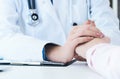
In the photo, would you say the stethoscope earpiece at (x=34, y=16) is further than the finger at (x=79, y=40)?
Yes

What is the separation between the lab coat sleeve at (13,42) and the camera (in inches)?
33.1

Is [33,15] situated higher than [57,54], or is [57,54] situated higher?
[33,15]

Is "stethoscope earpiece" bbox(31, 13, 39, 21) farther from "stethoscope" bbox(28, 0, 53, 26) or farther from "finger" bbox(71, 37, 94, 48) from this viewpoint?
"finger" bbox(71, 37, 94, 48)

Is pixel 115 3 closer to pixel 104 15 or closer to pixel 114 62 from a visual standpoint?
pixel 104 15

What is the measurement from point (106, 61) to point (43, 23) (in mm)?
598

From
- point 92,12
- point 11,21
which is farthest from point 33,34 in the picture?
point 92,12

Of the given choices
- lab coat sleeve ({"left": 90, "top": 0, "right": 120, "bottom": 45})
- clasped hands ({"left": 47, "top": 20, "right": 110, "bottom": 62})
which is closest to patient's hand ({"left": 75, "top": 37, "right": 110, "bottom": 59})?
clasped hands ({"left": 47, "top": 20, "right": 110, "bottom": 62})

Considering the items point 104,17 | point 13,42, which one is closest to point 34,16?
point 13,42

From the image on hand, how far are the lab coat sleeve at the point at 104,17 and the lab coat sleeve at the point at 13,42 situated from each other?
13.4 inches

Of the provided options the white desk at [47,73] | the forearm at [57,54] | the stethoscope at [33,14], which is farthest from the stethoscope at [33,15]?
the white desk at [47,73]

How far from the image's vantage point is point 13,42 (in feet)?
2.93

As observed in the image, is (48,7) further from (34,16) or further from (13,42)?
(13,42)

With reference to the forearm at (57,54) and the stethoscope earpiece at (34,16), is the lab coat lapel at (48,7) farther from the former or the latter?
the forearm at (57,54)

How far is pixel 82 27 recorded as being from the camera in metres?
0.81
